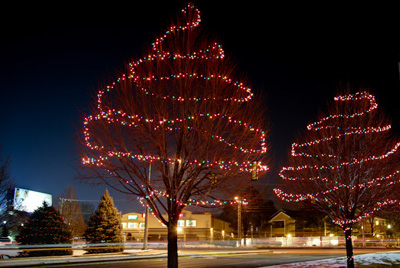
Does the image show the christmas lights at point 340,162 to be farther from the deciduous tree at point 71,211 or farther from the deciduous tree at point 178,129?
the deciduous tree at point 71,211

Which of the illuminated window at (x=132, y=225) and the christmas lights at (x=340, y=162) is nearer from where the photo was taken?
the christmas lights at (x=340, y=162)

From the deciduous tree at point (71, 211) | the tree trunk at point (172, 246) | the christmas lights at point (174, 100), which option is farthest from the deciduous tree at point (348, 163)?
the deciduous tree at point (71, 211)

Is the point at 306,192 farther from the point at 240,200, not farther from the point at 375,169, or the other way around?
the point at 240,200

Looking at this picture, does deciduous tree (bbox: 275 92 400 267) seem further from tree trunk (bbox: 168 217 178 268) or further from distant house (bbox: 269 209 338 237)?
distant house (bbox: 269 209 338 237)

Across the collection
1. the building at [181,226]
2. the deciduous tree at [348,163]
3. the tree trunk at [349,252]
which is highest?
the deciduous tree at [348,163]

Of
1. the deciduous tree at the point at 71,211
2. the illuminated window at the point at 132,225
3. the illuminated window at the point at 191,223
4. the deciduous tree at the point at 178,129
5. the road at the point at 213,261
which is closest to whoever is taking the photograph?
the deciduous tree at the point at 178,129

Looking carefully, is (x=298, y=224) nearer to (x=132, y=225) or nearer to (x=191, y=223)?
(x=191, y=223)

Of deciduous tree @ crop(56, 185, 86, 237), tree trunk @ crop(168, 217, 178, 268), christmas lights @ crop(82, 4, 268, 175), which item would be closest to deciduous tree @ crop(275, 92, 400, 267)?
christmas lights @ crop(82, 4, 268, 175)

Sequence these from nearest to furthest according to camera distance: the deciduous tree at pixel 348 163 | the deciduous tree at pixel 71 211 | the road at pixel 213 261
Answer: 1. the deciduous tree at pixel 348 163
2. the road at pixel 213 261
3. the deciduous tree at pixel 71 211

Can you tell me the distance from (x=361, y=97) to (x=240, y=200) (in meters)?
8.16

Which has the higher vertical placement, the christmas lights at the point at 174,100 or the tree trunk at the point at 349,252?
the christmas lights at the point at 174,100

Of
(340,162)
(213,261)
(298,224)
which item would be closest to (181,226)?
(298,224)

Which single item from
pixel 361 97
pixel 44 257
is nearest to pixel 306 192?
pixel 361 97

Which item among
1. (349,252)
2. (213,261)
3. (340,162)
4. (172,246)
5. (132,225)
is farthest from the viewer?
(132,225)
